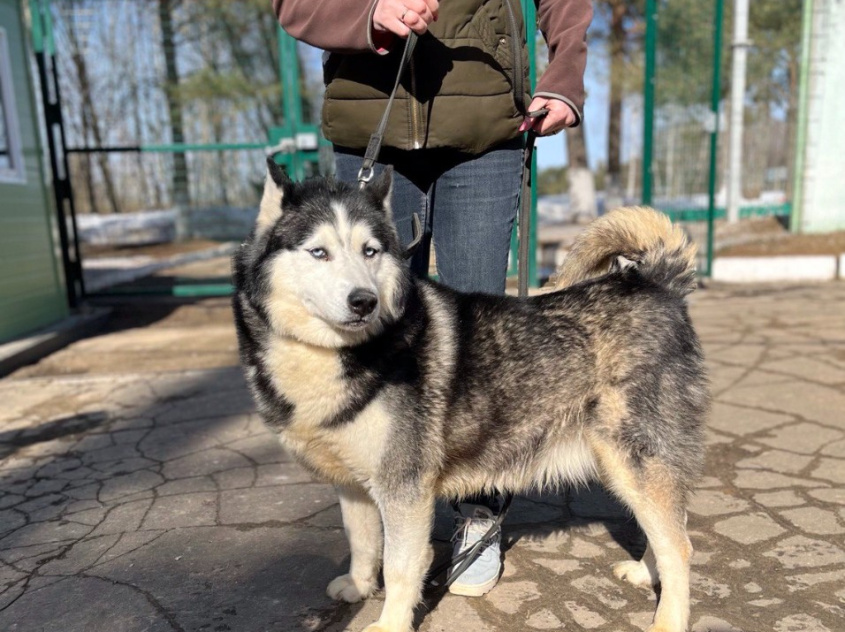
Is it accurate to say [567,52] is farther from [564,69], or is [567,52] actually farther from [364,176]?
[364,176]

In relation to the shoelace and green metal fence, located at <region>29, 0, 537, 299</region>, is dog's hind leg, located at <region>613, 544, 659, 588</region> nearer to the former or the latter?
the shoelace

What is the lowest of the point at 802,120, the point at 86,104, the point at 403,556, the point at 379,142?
the point at 403,556

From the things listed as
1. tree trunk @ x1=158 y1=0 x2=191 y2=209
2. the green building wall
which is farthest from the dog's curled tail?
tree trunk @ x1=158 y1=0 x2=191 y2=209

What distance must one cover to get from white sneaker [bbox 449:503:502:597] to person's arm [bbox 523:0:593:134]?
148cm

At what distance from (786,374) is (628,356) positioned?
124 inches

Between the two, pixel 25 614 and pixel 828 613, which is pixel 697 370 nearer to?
pixel 828 613

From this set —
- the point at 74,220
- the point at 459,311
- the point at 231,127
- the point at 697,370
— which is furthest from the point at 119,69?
the point at 697,370

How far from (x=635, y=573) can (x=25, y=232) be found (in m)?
6.01

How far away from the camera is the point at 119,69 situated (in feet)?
25.9

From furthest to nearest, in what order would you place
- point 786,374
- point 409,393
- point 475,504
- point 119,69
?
point 119,69
point 786,374
point 475,504
point 409,393

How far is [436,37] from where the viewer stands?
2.46 m

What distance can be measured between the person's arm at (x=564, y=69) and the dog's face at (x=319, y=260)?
32.3 inches

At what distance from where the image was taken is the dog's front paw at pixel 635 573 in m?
2.50

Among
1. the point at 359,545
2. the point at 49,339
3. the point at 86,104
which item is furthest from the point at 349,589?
the point at 86,104
